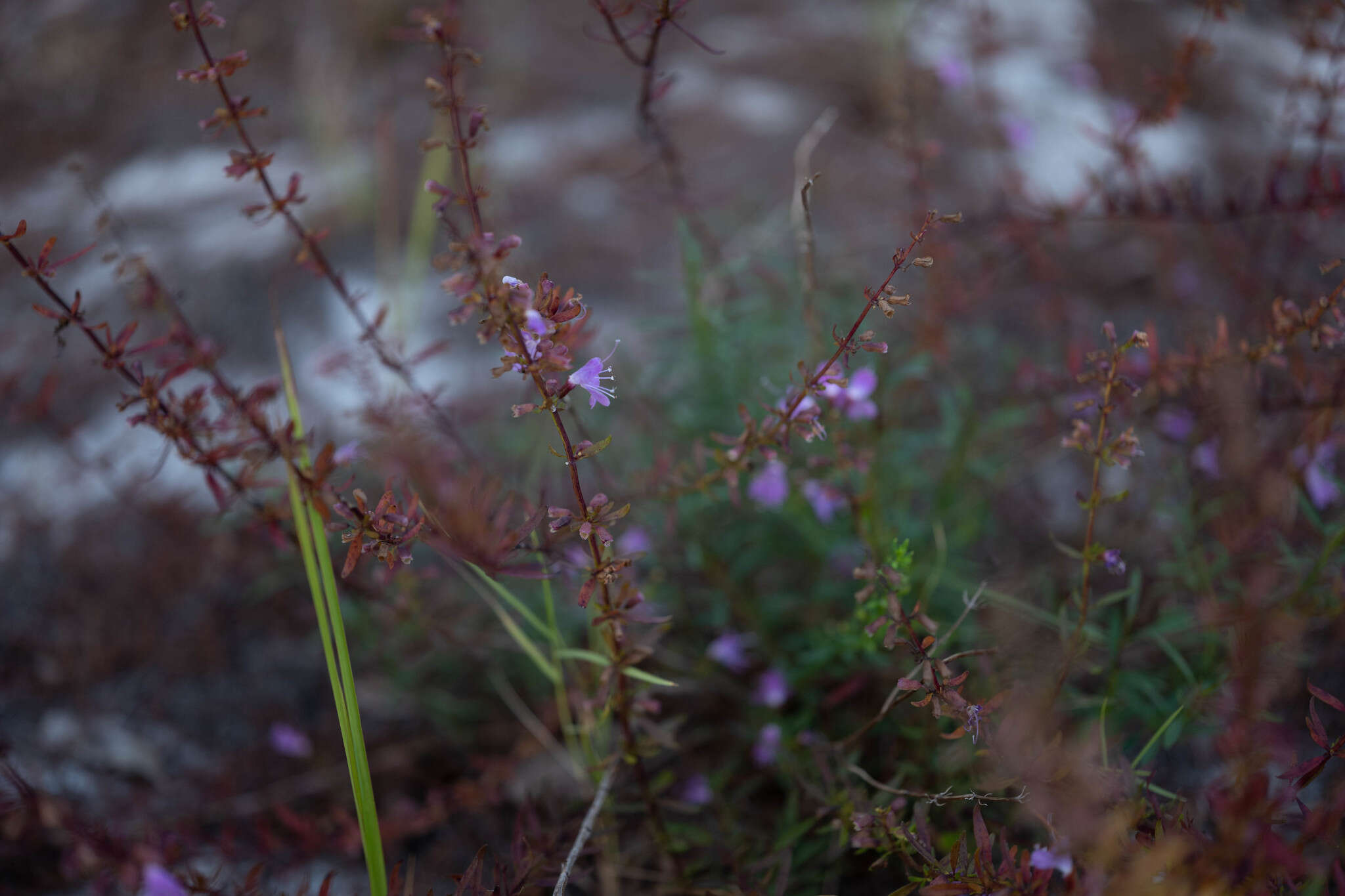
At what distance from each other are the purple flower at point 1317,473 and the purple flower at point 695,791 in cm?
126

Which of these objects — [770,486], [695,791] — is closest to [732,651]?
[695,791]

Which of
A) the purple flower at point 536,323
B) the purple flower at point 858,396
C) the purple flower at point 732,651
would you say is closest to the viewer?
the purple flower at point 536,323

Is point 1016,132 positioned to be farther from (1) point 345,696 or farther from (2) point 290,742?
(2) point 290,742

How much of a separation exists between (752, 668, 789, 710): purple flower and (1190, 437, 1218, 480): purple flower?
1.01 m

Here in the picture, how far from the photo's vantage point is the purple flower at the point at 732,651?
1.67 metres

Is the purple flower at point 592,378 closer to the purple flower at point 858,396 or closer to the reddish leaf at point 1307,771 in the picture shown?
the purple flower at point 858,396

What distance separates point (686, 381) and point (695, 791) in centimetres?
96

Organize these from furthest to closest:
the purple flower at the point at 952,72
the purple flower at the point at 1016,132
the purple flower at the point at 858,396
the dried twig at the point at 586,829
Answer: the purple flower at the point at 1016,132
the purple flower at the point at 952,72
the purple flower at the point at 858,396
the dried twig at the point at 586,829

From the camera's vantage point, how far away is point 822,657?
1.47m

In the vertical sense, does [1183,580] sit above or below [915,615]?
below

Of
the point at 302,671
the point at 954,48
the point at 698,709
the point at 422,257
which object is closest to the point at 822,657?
the point at 698,709

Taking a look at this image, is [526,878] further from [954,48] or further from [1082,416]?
[954,48]

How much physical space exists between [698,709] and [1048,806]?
930 mm

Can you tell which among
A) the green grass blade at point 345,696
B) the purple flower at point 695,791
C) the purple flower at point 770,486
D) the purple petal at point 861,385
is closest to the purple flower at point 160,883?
the green grass blade at point 345,696
